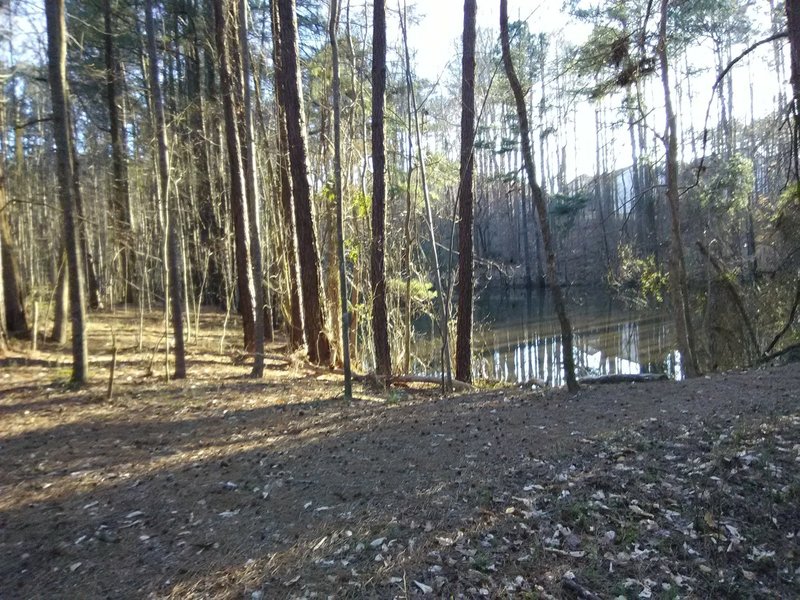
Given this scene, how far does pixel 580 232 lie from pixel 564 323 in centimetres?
4199

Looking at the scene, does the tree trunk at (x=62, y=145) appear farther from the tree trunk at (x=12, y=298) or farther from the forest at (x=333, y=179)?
the tree trunk at (x=12, y=298)

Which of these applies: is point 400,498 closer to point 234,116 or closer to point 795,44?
point 795,44

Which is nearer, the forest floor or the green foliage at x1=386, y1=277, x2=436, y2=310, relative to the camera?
the forest floor

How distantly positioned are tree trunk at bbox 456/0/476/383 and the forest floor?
4533mm

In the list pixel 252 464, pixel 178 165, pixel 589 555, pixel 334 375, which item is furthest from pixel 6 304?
pixel 589 555

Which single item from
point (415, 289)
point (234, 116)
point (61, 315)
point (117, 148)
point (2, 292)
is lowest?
point (61, 315)

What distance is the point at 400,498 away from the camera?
478 cm

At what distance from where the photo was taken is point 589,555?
388 centimetres

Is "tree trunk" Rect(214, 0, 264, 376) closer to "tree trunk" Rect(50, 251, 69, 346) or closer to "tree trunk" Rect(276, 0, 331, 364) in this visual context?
"tree trunk" Rect(276, 0, 331, 364)

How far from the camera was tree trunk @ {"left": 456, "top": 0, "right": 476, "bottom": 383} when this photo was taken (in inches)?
449

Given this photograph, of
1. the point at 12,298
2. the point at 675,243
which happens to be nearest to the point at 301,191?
the point at 12,298

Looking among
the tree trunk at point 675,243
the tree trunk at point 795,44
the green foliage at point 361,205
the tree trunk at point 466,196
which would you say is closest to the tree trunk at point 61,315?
the green foliage at point 361,205

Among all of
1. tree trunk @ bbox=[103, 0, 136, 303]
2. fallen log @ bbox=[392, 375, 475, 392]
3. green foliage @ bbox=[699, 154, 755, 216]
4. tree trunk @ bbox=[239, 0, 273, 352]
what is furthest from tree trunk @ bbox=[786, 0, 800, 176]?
tree trunk @ bbox=[103, 0, 136, 303]

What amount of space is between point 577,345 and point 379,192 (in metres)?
14.0
